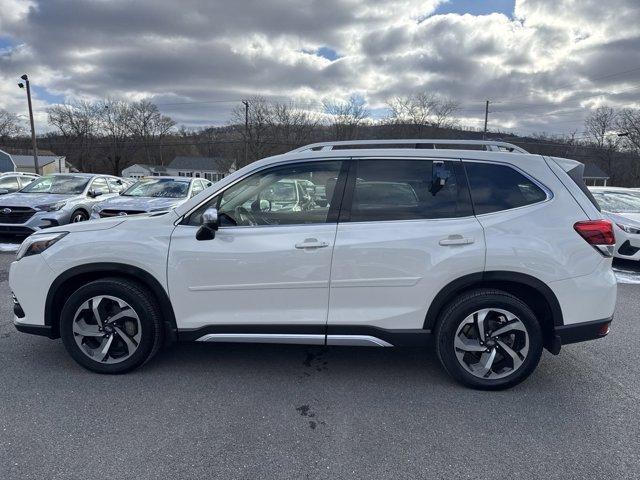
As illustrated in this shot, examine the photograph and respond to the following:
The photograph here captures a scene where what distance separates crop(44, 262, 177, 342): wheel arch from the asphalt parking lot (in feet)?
1.48

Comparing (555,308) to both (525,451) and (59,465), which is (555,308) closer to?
(525,451)

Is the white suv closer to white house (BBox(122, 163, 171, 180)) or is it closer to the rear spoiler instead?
the rear spoiler

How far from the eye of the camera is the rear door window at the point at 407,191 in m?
3.10

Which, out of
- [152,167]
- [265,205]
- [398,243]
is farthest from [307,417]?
[152,167]

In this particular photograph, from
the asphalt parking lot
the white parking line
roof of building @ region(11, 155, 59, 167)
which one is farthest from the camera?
Result: roof of building @ region(11, 155, 59, 167)

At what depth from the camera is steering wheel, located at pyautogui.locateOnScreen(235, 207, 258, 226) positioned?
3215 mm

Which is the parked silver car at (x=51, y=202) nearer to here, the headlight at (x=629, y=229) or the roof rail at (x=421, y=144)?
the roof rail at (x=421, y=144)

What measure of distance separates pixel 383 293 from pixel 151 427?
1.84 m

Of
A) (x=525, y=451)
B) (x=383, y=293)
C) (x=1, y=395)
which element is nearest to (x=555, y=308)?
(x=525, y=451)

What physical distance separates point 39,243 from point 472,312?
353 cm

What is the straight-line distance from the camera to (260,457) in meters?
2.39

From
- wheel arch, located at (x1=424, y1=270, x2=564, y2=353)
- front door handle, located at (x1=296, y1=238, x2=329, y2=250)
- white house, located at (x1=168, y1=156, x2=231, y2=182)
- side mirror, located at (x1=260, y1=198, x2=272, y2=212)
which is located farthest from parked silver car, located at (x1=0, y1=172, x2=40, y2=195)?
white house, located at (x1=168, y1=156, x2=231, y2=182)

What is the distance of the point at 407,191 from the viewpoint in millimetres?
3158

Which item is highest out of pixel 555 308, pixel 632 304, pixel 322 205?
pixel 322 205
